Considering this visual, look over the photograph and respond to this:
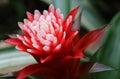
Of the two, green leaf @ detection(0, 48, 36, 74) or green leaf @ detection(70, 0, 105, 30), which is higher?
green leaf @ detection(70, 0, 105, 30)

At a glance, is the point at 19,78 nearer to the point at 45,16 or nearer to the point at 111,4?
the point at 45,16

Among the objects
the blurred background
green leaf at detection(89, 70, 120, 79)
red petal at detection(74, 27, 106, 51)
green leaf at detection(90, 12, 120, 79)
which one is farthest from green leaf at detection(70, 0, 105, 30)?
red petal at detection(74, 27, 106, 51)

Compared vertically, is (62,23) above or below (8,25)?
below

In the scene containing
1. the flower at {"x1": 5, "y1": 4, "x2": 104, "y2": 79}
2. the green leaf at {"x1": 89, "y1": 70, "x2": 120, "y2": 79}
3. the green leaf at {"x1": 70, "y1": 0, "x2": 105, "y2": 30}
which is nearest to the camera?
the flower at {"x1": 5, "y1": 4, "x2": 104, "y2": 79}

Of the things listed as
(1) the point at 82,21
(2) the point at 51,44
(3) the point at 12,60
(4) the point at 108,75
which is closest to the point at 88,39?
(2) the point at 51,44

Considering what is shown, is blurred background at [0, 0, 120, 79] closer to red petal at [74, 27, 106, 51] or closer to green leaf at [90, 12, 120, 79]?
green leaf at [90, 12, 120, 79]

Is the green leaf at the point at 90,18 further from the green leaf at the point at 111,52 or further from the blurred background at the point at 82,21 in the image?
the green leaf at the point at 111,52

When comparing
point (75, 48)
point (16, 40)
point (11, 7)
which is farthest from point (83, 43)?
point (11, 7)

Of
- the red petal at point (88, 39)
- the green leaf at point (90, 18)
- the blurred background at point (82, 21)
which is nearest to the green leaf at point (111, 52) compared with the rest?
the blurred background at point (82, 21)
